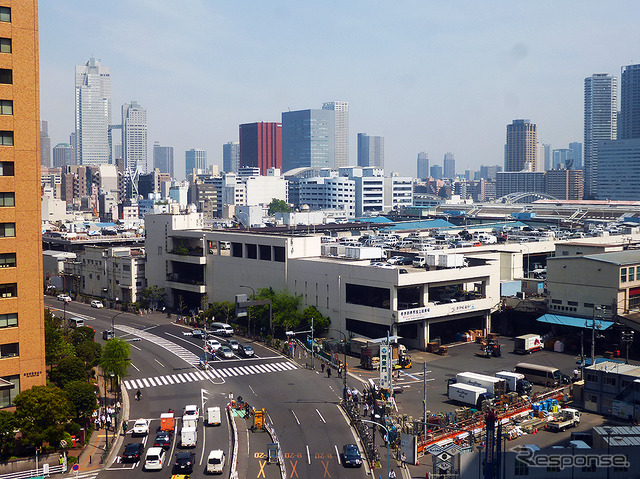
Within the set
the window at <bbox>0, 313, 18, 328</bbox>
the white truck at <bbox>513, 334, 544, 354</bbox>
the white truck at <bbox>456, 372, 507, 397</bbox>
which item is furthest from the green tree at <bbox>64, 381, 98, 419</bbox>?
the white truck at <bbox>513, 334, 544, 354</bbox>

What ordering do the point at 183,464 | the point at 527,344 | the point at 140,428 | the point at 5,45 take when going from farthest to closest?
the point at 527,344, the point at 140,428, the point at 5,45, the point at 183,464

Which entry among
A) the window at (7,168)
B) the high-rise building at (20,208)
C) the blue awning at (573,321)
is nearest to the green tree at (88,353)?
the high-rise building at (20,208)

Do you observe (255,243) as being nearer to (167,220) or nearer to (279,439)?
(167,220)

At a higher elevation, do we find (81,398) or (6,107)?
(6,107)

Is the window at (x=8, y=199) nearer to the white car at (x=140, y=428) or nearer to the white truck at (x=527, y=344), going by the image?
the white car at (x=140, y=428)

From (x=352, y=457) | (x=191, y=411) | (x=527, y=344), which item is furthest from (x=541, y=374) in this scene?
→ (x=191, y=411)

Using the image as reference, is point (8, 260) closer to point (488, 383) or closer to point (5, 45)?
point (5, 45)

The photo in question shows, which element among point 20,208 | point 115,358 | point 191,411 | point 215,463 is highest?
point 20,208

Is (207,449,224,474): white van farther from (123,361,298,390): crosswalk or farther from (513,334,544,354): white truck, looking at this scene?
(513,334,544,354): white truck
